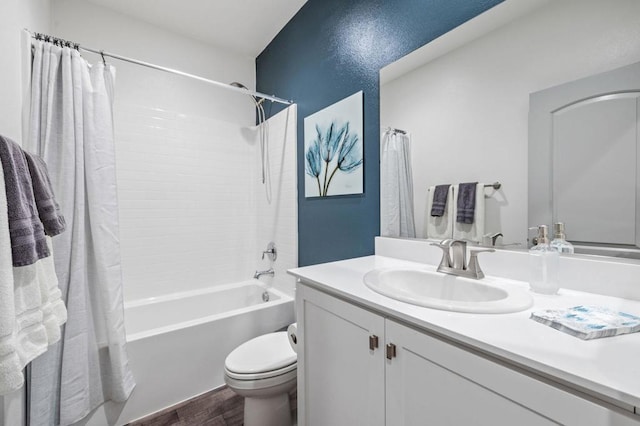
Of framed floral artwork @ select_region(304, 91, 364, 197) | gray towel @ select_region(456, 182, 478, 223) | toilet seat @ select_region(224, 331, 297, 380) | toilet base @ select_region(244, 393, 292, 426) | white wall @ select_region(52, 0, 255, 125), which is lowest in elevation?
toilet base @ select_region(244, 393, 292, 426)

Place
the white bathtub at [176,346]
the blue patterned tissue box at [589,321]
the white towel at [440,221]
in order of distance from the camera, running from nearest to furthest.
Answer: the blue patterned tissue box at [589,321], the white towel at [440,221], the white bathtub at [176,346]

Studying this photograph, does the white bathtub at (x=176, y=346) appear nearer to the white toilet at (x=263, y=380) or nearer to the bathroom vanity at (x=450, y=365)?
the white toilet at (x=263, y=380)

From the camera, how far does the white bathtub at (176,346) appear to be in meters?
1.58

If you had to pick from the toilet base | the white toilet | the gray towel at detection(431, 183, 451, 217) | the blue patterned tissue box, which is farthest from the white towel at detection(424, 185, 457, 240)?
the toilet base

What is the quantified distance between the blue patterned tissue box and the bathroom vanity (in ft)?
0.06

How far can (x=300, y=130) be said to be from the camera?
220 centimetres

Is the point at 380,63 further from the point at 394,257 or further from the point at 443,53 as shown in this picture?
the point at 394,257

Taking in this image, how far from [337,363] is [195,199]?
2.01 metres

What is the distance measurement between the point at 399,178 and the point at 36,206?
1466mm

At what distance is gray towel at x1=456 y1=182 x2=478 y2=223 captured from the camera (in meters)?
1.15

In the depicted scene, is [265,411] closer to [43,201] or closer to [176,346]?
[176,346]

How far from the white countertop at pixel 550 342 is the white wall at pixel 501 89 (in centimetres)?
44

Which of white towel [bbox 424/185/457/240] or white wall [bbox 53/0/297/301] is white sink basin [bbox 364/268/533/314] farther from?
white wall [bbox 53/0/297/301]

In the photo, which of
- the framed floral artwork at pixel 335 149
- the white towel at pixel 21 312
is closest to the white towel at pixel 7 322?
the white towel at pixel 21 312
